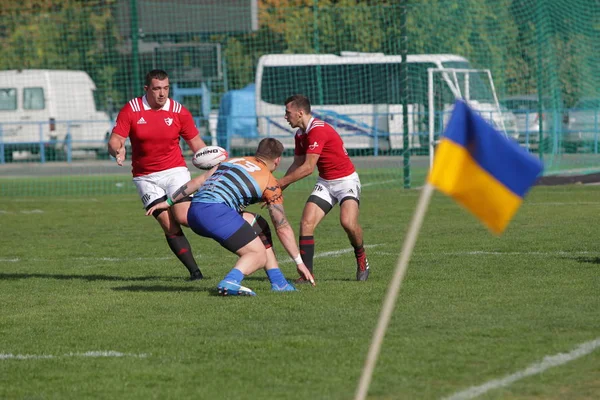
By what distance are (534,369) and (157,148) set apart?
548 centimetres

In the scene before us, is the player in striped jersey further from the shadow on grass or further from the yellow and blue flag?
the yellow and blue flag

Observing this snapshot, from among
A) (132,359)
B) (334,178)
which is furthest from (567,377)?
(334,178)

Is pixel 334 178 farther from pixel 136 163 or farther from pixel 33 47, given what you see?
pixel 33 47

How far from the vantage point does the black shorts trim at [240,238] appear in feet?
28.7

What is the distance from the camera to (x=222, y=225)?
8711 millimetres

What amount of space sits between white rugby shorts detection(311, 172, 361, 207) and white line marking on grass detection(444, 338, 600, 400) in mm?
3778

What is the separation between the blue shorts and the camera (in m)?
8.72

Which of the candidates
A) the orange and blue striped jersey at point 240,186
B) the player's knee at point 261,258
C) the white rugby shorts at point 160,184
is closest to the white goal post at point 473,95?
the white rugby shorts at point 160,184

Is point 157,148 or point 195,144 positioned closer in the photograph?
point 157,148

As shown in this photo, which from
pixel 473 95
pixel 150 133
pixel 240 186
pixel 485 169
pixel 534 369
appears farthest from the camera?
pixel 473 95

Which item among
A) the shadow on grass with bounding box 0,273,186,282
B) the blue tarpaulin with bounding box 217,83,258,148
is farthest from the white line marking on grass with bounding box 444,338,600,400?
the blue tarpaulin with bounding box 217,83,258,148

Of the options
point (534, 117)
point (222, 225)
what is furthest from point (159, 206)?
point (534, 117)

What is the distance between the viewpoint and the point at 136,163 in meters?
10.7

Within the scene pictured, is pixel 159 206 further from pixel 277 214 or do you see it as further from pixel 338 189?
pixel 338 189
